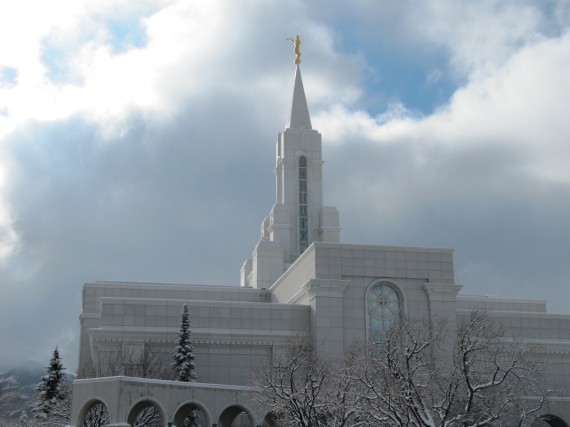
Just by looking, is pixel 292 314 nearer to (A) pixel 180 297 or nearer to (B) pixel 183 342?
(B) pixel 183 342

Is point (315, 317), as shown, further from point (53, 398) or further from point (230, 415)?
point (53, 398)

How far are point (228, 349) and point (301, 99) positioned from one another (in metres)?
33.8

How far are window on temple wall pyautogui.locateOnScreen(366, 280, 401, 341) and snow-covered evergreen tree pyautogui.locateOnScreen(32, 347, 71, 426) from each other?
20.3 m

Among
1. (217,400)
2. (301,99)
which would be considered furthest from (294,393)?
(301,99)

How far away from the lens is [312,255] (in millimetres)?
56062

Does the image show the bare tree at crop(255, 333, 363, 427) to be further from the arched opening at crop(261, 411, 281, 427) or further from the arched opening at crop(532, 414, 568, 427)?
the arched opening at crop(532, 414, 568, 427)

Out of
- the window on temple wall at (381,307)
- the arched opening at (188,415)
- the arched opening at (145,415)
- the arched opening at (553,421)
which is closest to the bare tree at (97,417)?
the arched opening at (145,415)

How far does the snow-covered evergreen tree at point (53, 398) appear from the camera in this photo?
162 feet

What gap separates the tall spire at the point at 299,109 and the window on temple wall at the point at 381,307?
2753cm

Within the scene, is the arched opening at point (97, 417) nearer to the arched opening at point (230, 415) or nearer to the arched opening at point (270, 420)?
the arched opening at point (230, 415)

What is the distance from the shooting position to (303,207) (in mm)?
76938

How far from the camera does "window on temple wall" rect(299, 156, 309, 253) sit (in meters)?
75.6

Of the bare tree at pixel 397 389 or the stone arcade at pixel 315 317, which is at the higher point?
the stone arcade at pixel 315 317

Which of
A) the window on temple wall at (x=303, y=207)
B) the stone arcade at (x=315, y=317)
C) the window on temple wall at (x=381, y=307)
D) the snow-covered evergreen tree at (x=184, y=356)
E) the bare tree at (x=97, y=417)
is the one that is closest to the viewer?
the bare tree at (x=97, y=417)
